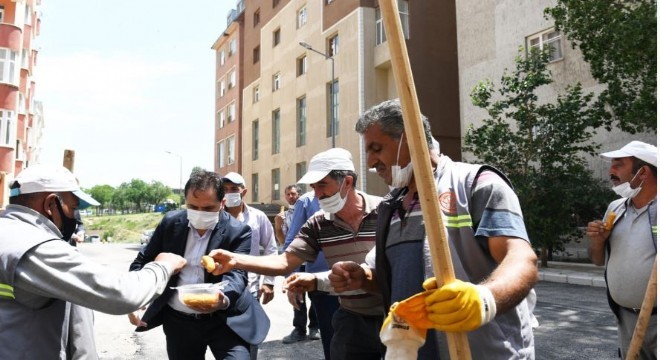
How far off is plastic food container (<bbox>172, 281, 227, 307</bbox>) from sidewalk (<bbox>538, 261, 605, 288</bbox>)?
1064cm

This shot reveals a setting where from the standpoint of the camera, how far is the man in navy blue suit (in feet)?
11.5

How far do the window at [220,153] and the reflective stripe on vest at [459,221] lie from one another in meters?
45.4

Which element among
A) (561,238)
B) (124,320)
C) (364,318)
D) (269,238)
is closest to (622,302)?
(364,318)

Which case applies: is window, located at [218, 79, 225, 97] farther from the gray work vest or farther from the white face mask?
the gray work vest

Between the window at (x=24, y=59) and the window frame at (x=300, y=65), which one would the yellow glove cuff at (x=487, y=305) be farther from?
the window at (x=24, y=59)

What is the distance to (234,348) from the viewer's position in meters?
3.48

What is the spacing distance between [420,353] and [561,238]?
47.1 feet

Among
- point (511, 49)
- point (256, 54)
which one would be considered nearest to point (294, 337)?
point (511, 49)

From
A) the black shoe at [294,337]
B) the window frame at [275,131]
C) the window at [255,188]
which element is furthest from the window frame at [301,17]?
the black shoe at [294,337]

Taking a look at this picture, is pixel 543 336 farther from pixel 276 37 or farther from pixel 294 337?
pixel 276 37

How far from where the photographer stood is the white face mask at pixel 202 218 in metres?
3.68

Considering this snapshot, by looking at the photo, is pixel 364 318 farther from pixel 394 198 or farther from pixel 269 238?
pixel 269 238

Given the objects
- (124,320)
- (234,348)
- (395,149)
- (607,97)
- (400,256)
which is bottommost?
(124,320)

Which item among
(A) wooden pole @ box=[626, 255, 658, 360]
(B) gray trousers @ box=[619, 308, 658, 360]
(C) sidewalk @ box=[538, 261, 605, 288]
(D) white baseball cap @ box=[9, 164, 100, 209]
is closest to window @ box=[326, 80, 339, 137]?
(C) sidewalk @ box=[538, 261, 605, 288]
